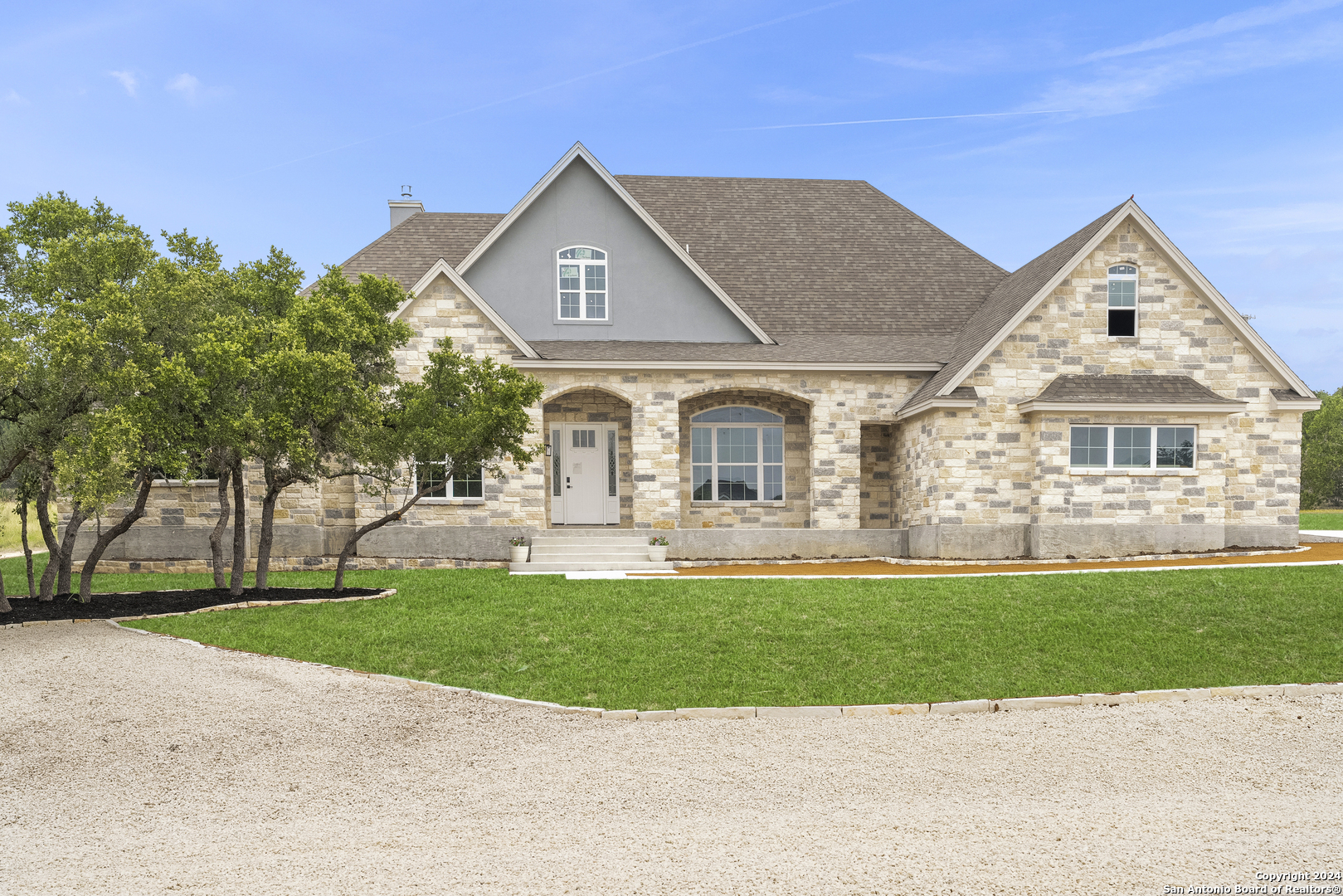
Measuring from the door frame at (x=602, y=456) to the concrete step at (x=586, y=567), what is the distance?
3.23m

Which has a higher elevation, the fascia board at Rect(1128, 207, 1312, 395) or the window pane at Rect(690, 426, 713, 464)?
the fascia board at Rect(1128, 207, 1312, 395)

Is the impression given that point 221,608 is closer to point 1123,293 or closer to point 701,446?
point 701,446

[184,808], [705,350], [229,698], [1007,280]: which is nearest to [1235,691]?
[184,808]

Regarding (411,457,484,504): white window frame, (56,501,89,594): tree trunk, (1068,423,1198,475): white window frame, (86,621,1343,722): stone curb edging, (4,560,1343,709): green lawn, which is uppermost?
(1068,423,1198,475): white window frame

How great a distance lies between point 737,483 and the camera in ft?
70.3

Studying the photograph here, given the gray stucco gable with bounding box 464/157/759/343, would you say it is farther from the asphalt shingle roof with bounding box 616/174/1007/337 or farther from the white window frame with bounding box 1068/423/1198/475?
the white window frame with bounding box 1068/423/1198/475

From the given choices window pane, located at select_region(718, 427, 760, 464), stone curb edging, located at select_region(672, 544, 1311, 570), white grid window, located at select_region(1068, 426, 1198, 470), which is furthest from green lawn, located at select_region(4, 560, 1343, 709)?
window pane, located at select_region(718, 427, 760, 464)

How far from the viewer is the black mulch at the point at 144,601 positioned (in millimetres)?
13000

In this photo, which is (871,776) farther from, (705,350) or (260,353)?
→ (705,350)

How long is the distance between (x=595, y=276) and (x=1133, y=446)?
473 inches

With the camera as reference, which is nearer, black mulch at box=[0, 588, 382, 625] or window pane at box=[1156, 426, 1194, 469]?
black mulch at box=[0, 588, 382, 625]

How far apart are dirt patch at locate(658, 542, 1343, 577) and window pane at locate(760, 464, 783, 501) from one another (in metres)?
3.16

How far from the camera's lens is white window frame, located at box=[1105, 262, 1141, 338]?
19000 millimetres

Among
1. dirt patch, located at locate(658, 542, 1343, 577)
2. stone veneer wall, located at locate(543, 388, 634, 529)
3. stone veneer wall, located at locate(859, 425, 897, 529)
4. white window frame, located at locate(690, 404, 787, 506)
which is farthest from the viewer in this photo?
stone veneer wall, located at locate(859, 425, 897, 529)
